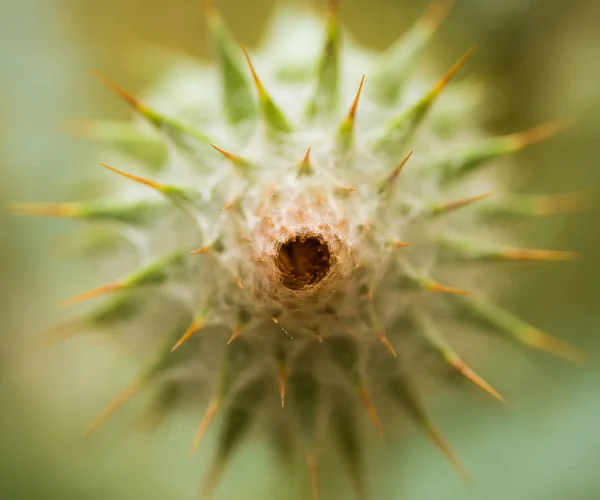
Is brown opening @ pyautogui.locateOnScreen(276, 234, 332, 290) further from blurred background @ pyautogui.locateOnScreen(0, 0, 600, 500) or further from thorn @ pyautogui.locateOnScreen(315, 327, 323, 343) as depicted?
blurred background @ pyautogui.locateOnScreen(0, 0, 600, 500)

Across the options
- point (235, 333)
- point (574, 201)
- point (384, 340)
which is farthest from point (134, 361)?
point (574, 201)

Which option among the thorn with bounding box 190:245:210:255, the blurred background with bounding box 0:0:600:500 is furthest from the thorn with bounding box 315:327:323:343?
the blurred background with bounding box 0:0:600:500

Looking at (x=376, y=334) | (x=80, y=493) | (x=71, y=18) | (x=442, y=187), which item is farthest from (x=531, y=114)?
Answer: (x=80, y=493)

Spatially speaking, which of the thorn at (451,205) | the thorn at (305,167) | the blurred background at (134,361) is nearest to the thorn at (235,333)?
the thorn at (305,167)

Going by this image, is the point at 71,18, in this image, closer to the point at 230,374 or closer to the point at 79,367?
the point at 79,367

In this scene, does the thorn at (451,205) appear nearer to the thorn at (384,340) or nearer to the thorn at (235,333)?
the thorn at (384,340)
